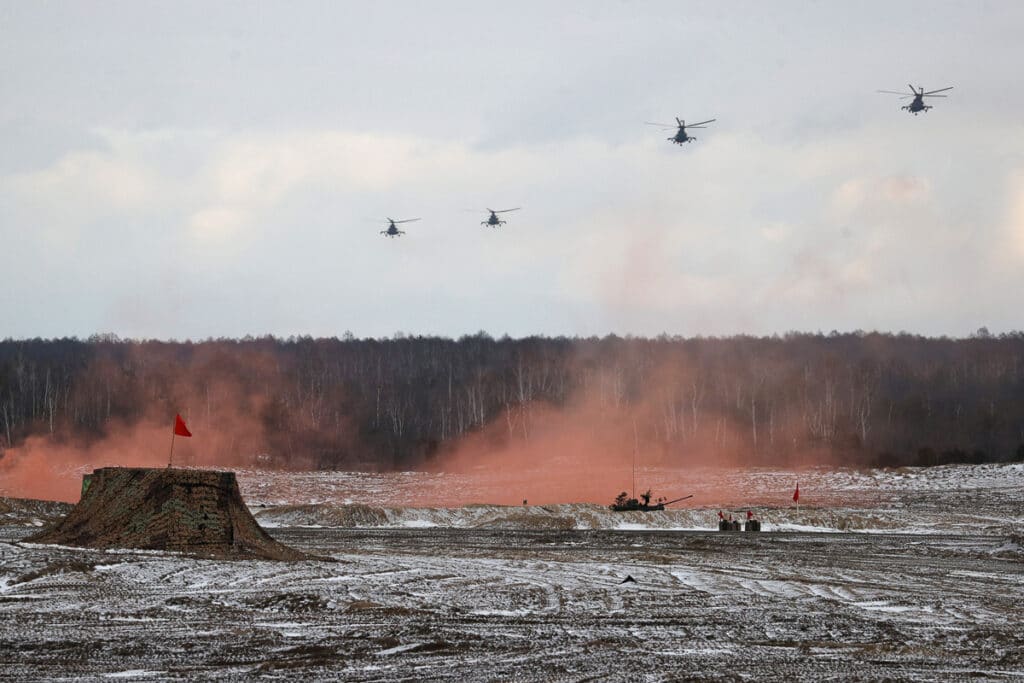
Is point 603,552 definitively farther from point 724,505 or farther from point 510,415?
point 510,415

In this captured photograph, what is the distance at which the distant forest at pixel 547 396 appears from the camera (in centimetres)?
12638

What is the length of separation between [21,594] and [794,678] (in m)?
15.3

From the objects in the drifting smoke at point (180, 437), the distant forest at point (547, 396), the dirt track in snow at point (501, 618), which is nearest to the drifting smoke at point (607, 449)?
the distant forest at point (547, 396)

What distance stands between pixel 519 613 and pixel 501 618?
0.81 metres

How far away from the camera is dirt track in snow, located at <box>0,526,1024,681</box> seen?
15.5 metres

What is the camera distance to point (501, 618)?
2052 cm

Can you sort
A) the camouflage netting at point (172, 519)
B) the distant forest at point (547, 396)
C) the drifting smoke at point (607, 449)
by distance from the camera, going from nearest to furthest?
the camouflage netting at point (172, 519)
the drifting smoke at point (607, 449)
the distant forest at point (547, 396)

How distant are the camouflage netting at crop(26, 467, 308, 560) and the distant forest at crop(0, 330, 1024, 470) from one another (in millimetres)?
87995

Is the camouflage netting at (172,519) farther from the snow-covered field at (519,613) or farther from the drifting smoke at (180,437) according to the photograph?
the drifting smoke at (180,437)

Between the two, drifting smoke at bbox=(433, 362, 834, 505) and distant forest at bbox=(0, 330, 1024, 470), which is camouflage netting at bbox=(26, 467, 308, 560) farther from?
distant forest at bbox=(0, 330, 1024, 470)

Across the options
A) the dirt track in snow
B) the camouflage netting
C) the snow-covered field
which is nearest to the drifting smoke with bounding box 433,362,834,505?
the snow-covered field

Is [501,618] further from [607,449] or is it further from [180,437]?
A: [180,437]

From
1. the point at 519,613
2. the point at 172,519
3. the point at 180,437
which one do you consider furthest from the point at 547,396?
the point at 519,613

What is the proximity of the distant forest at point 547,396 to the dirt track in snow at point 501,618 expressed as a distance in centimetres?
8335
